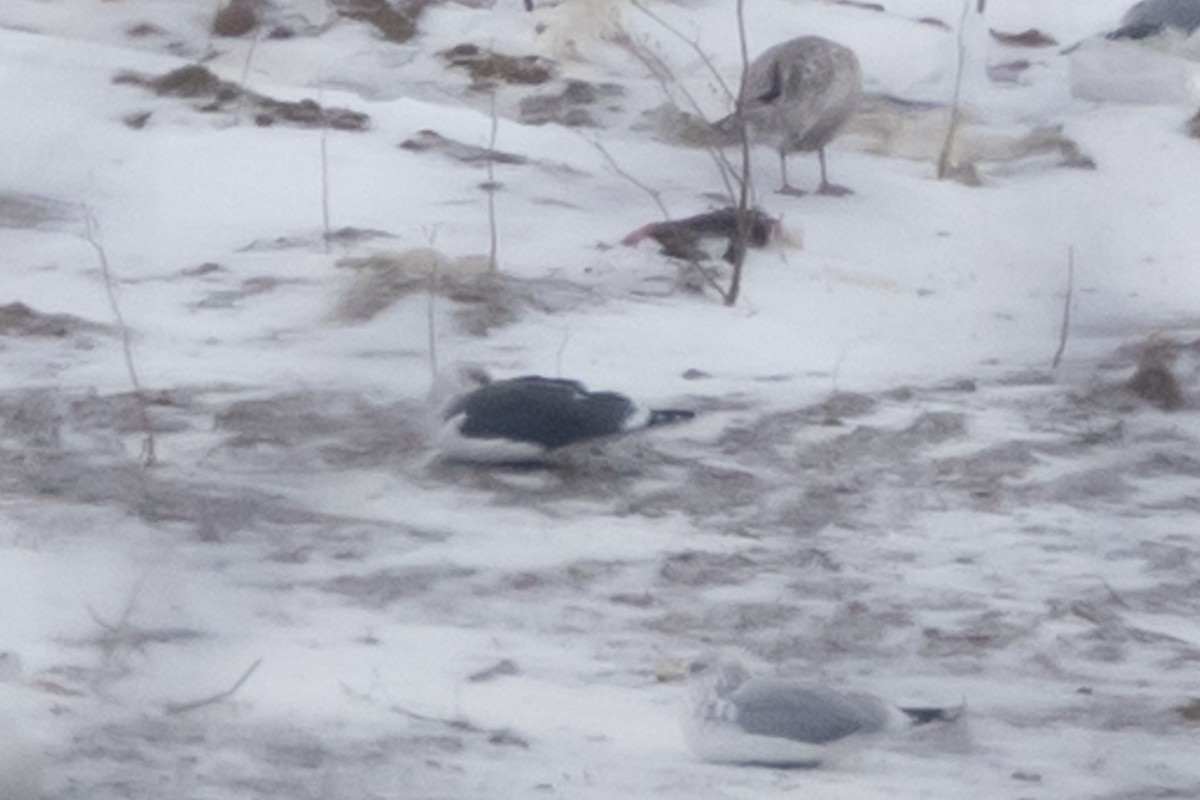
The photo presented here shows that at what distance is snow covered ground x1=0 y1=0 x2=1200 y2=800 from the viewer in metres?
3.06

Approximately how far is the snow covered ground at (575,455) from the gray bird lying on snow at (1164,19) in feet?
0.63

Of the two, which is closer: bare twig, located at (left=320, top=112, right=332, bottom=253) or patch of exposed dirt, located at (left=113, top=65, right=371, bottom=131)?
bare twig, located at (left=320, top=112, right=332, bottom=253)

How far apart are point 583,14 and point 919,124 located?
1.03 metres

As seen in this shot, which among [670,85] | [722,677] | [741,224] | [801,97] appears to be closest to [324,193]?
[741,224]

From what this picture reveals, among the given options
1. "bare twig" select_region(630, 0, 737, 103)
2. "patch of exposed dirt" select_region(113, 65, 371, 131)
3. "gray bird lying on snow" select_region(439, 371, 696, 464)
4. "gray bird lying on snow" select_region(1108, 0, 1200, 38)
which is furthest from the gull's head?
"gray bird lying on snow" select_region(1108, 0, 1200, 38)

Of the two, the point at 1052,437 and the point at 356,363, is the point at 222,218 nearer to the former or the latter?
the point at 356,363

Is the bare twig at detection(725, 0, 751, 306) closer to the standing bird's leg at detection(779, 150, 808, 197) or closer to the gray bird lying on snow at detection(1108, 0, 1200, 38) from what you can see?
the standing bird's leg at detection(779, 150, 808, 197)

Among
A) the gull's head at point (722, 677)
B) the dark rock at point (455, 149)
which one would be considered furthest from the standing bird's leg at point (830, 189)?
the gull's head at point (722, 677)

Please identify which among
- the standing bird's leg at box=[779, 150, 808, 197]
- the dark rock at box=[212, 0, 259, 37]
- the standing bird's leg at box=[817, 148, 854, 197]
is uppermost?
the standing bird's leg at box=[817, 148, 854, 197]

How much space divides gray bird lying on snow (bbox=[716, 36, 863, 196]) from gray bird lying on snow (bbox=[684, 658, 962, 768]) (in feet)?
10.8

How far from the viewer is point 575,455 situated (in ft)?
13.9

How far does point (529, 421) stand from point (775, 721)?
50.1 inches

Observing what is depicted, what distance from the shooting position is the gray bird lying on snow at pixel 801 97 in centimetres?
627

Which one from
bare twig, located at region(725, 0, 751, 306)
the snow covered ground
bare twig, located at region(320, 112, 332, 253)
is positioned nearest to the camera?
the snow covered ground
